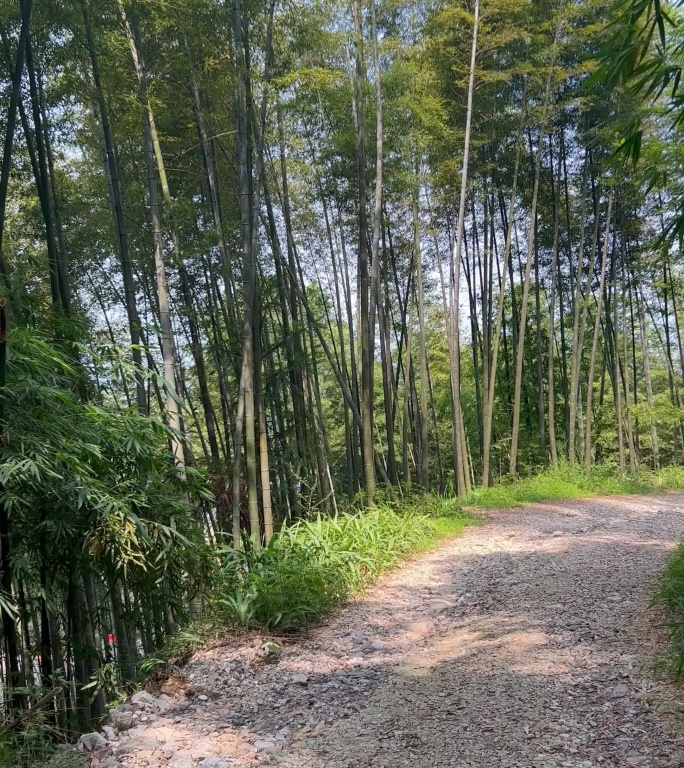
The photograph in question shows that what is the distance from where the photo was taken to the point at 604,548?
476cm

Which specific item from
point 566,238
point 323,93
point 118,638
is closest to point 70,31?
point 323,93

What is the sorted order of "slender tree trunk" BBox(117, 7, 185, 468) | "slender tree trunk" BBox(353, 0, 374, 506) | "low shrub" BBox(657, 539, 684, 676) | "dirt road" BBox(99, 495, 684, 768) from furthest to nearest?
"slender tree trunk" BBox(353, 0, 374, 506) → "slender tree trunk" BBox(117, 7, 185, 468) → "low shrub" BBox(657, 539, 684, 676) → "dirt road" BBox(99, 495, 684, 768)

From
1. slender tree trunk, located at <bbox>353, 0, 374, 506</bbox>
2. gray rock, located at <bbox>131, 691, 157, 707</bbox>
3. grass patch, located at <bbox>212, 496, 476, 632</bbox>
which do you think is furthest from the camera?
slender tree trunk, located at <bbox>353, 0, 374, 506</bbox>

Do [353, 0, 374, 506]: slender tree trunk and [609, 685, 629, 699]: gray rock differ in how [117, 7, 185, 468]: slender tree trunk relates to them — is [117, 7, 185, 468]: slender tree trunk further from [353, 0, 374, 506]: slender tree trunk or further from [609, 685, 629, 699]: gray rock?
[609, 685, 629, 699]: gray rock

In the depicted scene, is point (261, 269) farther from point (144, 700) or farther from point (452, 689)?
point (452, 689)

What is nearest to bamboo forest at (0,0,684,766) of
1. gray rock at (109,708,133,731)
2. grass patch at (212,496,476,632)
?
grass patch at (212,496,476,632)

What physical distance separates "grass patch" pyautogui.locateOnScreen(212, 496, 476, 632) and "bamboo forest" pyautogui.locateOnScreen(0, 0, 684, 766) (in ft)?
0.07

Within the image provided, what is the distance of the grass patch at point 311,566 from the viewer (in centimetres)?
335

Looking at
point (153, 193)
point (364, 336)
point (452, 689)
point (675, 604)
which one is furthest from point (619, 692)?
point (153, 193)

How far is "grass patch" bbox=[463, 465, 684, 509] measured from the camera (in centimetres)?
784

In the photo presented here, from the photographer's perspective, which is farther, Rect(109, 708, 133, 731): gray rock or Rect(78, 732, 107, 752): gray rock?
Rect(109, 708, 133, 731): gray rock

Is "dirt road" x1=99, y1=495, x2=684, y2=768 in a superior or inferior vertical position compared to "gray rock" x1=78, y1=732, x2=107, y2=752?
inferior

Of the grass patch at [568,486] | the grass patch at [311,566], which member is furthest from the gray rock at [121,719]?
the grass patch at [568,486]

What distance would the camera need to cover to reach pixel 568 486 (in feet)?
28.8
